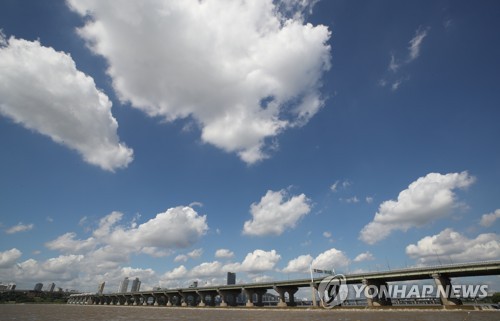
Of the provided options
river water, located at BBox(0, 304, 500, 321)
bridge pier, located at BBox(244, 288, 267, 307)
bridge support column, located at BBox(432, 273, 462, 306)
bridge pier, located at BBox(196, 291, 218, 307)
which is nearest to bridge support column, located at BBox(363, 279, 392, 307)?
river water, located at BBox(0, 304, 500, 321)

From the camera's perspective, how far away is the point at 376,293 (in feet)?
248

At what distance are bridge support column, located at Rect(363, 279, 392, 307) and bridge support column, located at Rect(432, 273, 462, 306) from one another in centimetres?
1597

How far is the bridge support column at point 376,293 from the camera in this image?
2934 inches

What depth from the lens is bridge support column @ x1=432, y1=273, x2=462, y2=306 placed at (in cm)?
5981

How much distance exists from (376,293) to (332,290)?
67.8ft

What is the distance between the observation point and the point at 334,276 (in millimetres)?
90438

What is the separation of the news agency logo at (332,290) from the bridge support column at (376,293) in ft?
40.3

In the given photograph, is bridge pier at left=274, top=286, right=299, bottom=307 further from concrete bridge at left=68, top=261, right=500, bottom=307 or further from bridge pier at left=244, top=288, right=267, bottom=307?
bridge pier at left=244, top=288, right=267, bottom=307

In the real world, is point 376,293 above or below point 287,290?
below

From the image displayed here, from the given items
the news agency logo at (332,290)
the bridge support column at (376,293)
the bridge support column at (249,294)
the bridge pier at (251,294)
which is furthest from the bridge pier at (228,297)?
the bridge support column at (376,293)

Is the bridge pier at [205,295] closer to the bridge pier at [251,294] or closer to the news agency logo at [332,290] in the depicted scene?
the bridge pier at [251,294]

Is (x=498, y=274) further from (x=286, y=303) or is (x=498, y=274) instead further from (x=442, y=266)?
(x=286, y=303)

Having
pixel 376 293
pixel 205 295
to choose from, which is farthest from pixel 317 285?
pixel 205 295

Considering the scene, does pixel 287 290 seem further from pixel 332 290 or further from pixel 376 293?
pixel 376 293
